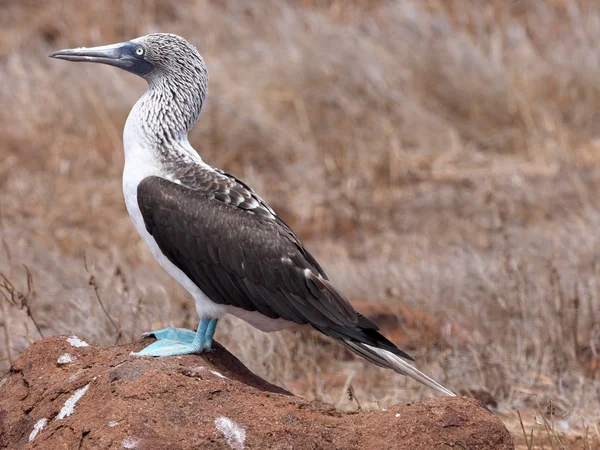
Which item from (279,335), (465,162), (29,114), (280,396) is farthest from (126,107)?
(280,396)

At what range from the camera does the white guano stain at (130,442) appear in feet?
12.2

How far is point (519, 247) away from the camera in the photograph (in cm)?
836

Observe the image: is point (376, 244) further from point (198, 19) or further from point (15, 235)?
point (198, 19)

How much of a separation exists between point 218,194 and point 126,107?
7.37 meters

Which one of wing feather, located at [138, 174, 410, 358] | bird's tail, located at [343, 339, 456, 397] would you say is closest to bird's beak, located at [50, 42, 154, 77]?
wing feather, located at [138, 174, 410, 358]

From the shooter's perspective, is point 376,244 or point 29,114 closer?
point 376,244

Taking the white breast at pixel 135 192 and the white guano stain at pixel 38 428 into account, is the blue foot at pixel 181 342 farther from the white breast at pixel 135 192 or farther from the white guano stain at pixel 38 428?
the white guano stain at pixel 38 428

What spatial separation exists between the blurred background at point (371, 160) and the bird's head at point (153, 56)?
77.5 inches

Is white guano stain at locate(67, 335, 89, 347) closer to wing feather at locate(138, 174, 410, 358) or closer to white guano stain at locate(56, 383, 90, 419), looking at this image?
white guano stain at locate(56, 383, 90, 419)

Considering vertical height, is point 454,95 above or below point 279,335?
above

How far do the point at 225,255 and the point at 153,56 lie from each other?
3.51 ft

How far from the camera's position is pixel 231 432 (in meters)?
3.85

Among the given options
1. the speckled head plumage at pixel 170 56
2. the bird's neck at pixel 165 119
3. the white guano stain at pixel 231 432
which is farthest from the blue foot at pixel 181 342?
→ the speckled head plumage at pixel 170 56

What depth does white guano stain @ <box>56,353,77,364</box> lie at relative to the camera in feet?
14.4
